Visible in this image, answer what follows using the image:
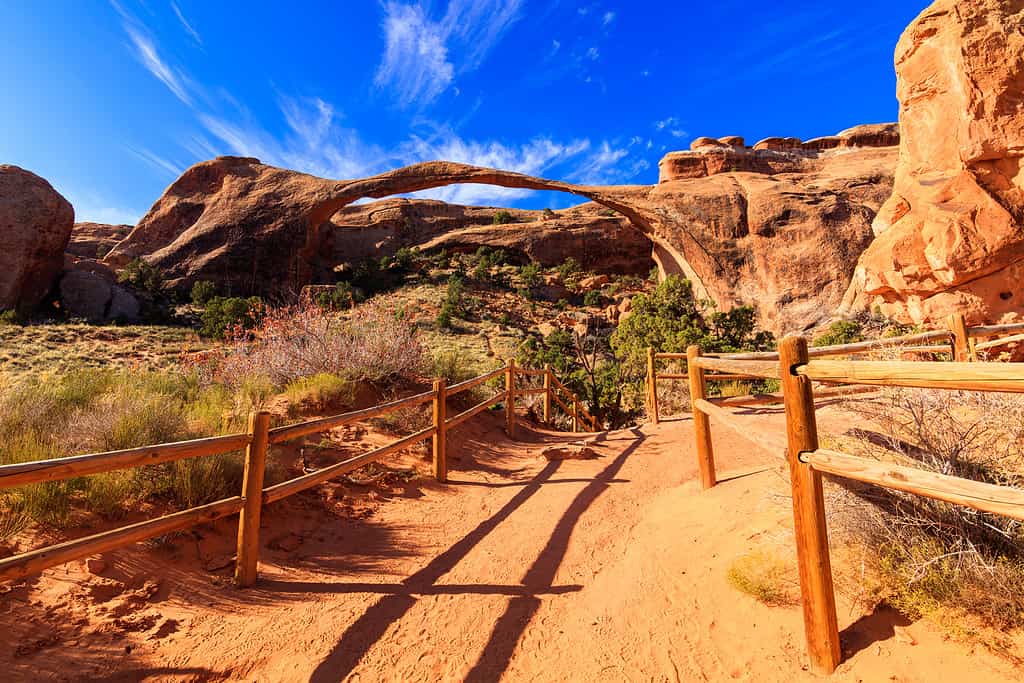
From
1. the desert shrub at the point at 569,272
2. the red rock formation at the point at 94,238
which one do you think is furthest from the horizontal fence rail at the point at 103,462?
the red rock formation at the point at 94,238

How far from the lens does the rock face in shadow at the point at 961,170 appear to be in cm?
958

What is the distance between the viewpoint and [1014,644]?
1713 millimetres

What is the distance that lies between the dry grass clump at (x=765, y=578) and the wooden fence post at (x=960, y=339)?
483 cm

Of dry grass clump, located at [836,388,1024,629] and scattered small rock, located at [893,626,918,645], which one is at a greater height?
dry grass clump, located at [836,388,1024,629]

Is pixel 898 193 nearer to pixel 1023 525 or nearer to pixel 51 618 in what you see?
pixel 1023 525

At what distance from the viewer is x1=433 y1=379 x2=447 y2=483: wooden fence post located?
5523 millimetres

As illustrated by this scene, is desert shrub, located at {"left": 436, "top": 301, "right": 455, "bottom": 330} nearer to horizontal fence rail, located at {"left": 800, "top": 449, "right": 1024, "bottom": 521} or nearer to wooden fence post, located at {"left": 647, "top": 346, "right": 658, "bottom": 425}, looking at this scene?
wooden fence post, located at {"left": 647, "top": 346, "right": 658, "bottom": 425}

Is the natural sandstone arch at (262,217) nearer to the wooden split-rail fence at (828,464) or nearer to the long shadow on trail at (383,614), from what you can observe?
the long shadow on trail at (383,614)

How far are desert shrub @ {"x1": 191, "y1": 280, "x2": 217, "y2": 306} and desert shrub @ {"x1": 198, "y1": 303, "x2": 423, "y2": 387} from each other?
18733 millimetres

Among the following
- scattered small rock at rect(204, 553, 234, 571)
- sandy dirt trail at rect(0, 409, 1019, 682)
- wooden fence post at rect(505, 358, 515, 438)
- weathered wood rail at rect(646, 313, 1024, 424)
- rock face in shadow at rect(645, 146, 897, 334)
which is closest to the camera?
sandy dirt trail at rect(0, 409, 1019, 682)

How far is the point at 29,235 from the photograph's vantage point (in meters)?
20.0

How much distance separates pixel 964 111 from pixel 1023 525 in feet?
40.8

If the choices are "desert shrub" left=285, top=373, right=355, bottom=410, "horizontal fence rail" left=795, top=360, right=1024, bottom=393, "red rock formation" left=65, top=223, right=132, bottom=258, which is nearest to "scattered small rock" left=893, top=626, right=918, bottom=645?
"horizontal fence rail" left=795, top=360, right=1024, bottom=393

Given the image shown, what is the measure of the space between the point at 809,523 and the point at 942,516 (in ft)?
2.06
